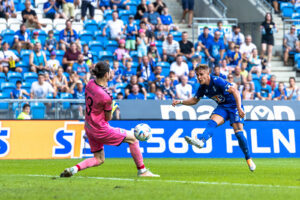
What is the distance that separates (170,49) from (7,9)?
6288mm

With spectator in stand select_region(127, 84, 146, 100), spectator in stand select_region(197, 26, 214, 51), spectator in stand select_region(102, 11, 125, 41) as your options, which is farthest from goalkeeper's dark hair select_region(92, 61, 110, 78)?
spectator in stand select_region(197, 26, 214, 51)

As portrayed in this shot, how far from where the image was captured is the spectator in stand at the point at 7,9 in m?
24.8

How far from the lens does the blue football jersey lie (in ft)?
40.6

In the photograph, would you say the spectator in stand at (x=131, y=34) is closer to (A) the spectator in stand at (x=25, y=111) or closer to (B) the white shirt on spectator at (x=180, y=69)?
(B) the white shirt on spectator at (x=180, y=69)

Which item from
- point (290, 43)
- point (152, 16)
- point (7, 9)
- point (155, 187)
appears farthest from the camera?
point (290, 43)

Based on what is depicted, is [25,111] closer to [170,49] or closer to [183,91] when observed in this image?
[183,91]

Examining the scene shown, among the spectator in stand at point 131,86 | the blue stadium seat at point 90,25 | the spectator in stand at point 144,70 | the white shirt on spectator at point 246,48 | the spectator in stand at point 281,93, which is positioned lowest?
the spectator in stand at point 281,93

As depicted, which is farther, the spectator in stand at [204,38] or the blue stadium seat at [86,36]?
the spectator in stand at [204,38]

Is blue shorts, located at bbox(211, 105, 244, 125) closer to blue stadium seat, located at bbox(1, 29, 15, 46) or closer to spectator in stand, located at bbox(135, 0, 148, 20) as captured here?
blue stadium seat, located at bbox(1, 29, 15, 46)

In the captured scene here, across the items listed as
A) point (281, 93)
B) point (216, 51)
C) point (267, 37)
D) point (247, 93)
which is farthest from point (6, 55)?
point (267, 37)

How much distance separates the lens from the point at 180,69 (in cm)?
2398

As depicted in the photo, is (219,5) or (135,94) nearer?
(135,94)

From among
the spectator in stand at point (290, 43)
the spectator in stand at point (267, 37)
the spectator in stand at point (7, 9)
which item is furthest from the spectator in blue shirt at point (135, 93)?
the spectator in stand at point (290, 43)

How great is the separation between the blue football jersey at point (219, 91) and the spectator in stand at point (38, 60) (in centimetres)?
1060
